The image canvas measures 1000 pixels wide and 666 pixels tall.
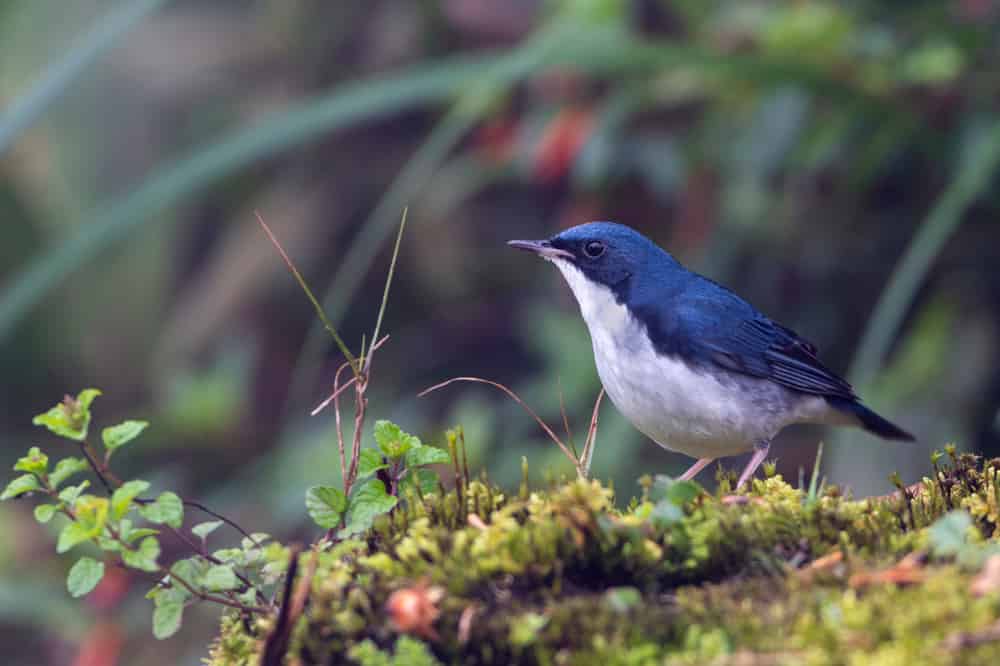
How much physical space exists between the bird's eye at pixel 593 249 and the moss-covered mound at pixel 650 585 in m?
1.64

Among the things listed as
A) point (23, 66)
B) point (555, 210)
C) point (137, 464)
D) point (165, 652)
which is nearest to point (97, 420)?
point (137, 464)

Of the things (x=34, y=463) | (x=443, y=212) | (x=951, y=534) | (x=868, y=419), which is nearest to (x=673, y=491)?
(x=951, y=534)

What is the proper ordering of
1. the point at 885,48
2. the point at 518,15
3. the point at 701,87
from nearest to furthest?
the point at 885,48 → the point at 701,87 → the point at 518,15

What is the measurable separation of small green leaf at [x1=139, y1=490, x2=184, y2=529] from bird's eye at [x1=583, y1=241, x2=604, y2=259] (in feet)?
6.90

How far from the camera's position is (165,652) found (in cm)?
650

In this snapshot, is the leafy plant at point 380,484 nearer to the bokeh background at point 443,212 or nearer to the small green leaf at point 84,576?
the small green leaf at point 84,576

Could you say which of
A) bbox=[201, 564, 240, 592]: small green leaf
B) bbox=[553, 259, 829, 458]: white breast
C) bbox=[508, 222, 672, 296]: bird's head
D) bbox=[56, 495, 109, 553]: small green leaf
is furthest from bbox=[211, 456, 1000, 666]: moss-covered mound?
bbox=[508, 222, 672, 296]: bird's head

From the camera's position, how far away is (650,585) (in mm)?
2152

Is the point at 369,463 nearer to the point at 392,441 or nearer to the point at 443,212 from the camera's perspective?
the point at 392,441

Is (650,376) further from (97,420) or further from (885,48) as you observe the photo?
(97,420)

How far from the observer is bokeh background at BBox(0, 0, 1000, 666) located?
5.22 meters

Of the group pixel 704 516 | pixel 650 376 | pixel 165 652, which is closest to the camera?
pixel 704 516

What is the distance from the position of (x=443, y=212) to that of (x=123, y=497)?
5.73 m

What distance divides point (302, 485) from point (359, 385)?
12.2 ft
